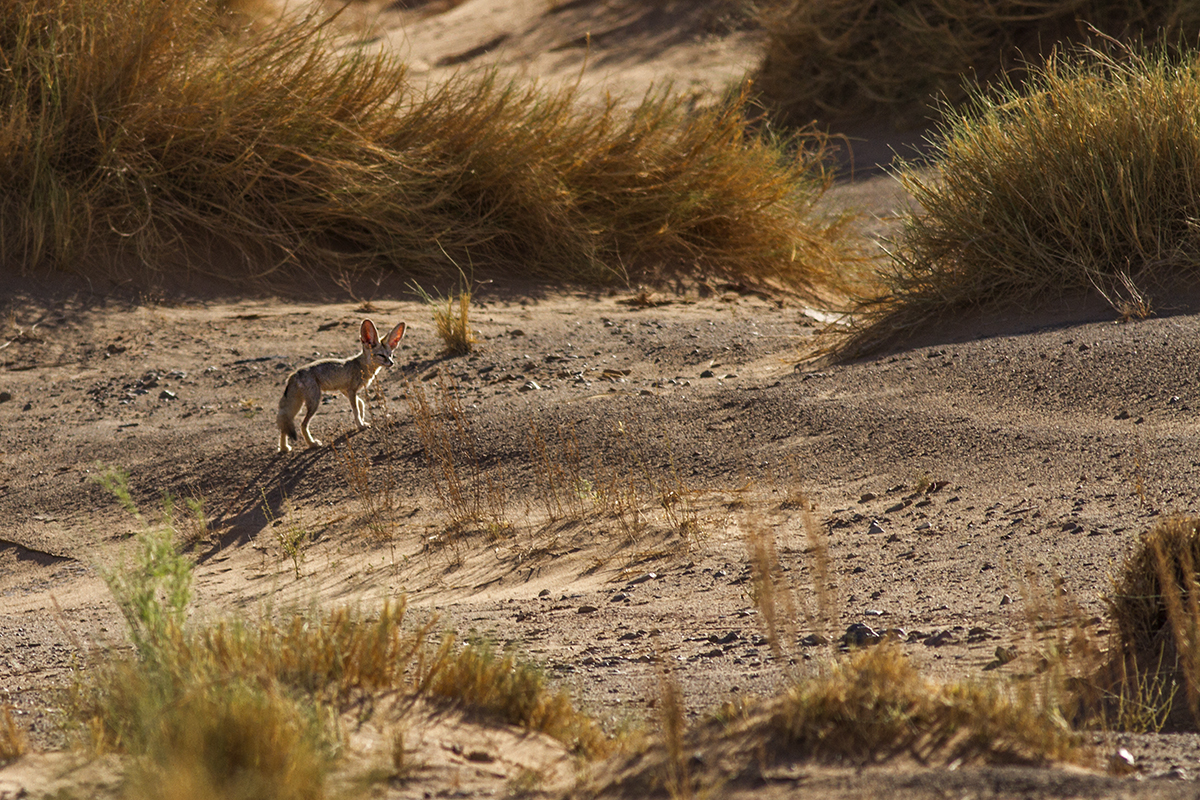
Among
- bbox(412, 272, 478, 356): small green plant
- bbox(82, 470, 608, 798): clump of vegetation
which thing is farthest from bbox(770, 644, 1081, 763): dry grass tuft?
bbox(412, 272, 478, 356): small green plant

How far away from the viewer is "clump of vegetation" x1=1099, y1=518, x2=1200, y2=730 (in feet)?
10.6

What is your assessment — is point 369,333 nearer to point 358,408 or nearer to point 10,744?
point 358,408

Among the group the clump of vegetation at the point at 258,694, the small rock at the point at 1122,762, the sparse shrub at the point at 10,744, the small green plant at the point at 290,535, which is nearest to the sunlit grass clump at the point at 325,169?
the small green plant at the point at 290,535

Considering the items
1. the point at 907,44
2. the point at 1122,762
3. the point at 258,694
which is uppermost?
the point at 907,44

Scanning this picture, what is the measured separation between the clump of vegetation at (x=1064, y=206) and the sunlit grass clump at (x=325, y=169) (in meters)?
2.93

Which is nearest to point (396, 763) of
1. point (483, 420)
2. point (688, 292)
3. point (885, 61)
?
point (483, 420)

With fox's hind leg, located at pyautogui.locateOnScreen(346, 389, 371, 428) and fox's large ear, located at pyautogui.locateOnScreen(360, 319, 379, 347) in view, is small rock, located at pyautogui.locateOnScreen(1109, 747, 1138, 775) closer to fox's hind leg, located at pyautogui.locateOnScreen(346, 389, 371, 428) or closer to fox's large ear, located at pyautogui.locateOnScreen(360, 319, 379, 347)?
fox's large ear, located at pyautogui.locateOnScreen(360, 319, 379, 347)

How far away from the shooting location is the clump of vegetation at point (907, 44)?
13820 mm

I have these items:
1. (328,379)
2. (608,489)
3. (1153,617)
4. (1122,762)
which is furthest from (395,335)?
(1122,762)

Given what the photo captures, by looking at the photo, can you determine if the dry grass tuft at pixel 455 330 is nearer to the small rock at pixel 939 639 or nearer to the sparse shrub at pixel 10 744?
the small rock at pixel 939 639

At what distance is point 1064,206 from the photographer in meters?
7.27

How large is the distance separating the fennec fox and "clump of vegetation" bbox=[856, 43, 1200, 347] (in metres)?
3.14

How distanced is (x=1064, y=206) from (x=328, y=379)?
182 inches

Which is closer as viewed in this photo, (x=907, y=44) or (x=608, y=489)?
(x=608, y=489)
